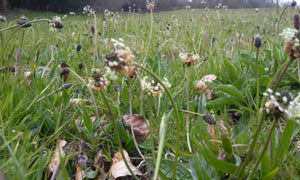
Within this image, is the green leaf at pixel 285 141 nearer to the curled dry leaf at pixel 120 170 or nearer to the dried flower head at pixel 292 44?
the dried flower head at pixel 292 44

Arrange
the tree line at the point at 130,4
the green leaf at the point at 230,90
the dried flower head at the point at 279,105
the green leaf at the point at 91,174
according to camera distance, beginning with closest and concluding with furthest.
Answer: the dried flower head at the point at 279,105 → the green leaf at the point at 91,174 → the green leaf at the point at 230,90 → the tree line at the point at 130,4

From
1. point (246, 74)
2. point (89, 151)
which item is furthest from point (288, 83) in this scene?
point (89, 151)

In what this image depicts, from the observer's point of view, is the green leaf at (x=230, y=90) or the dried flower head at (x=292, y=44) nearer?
the dried flower head at (x=292, y=44)

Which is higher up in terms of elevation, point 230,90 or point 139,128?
point 230,90

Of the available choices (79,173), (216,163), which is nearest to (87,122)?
(79,173)

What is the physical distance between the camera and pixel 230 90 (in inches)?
47.2

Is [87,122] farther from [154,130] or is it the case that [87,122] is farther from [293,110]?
[293,110]

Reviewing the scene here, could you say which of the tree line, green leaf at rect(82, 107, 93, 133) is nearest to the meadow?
green leaf at rect(82, 107, 93, 133)

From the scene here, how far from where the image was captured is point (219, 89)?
4.00ft

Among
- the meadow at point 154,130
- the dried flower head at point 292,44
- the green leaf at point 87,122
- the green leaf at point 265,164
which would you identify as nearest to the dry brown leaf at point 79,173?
the meadow at point 154,130

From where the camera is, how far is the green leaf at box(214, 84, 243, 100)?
118 cm

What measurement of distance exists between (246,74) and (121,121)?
767 millimetres

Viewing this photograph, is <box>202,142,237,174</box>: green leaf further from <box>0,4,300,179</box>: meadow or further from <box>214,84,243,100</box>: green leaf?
<box>214,84,243,100</box>: green leaf

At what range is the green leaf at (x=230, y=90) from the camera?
118 centimetres
